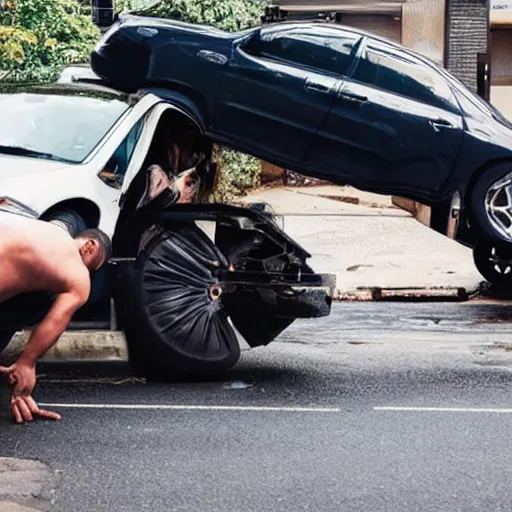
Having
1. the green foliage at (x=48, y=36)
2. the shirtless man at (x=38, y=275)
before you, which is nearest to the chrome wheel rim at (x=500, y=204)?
the shirtless man at (x=38, y=275)

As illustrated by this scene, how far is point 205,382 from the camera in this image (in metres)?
8.04

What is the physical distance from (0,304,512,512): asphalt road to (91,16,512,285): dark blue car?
1409mm

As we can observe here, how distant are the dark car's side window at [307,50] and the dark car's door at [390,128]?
0.13m

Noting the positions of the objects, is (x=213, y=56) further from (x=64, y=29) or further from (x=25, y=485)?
(x=64, y=29)

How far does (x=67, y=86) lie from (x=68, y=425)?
3195mm

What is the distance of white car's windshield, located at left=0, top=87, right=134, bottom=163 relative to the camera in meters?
8.01

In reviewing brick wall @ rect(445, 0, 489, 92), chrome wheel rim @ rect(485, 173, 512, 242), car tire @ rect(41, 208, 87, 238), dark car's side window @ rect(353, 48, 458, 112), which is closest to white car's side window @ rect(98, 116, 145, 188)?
car tire @ rect(41, 208, 87, 238)

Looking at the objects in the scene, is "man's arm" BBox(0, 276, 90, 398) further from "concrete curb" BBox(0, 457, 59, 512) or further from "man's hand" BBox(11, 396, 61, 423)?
"concrete curb" BBox(0, 457, 59, 512)

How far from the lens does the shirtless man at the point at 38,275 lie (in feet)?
19.8

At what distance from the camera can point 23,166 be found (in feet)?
25.0

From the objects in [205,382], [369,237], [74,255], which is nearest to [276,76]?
[205,382]

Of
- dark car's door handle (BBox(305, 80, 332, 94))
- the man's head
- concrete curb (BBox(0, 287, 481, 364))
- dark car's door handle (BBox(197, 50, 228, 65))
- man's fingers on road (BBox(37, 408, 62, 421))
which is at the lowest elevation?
concrete curb (BBox(0, 287, 481, 364))

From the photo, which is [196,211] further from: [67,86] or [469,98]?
[469,98]

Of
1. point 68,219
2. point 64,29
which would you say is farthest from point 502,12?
point 68,219
